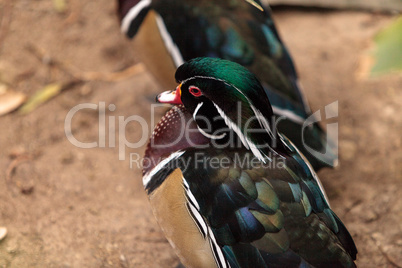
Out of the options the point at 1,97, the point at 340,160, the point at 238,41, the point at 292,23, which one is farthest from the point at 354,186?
the point at 1,97

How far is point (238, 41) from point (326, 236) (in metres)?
1.07

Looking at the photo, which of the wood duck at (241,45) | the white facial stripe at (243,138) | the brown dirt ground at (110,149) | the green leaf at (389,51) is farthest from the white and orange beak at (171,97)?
the green leaf at (389,51)

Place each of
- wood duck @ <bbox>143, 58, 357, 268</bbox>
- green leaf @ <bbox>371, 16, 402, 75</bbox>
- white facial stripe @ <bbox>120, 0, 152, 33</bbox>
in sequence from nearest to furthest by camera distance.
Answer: wood duck @ <bbox>143, 58, 357, 268</bbox> < green leaf @ <bbox>371, 16, 402, 75</bbox> < white facial stripe @ <bbox>120, 0, 152, 33</bbox>

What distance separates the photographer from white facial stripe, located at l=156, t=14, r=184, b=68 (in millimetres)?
2527

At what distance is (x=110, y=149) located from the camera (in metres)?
2.88

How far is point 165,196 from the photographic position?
193 cm

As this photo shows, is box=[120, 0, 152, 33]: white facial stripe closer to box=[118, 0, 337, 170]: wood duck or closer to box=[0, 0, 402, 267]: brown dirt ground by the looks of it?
box=[118, 0, 337, 170]: wood duck

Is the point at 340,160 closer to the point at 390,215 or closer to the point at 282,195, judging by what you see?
the point at 390,215

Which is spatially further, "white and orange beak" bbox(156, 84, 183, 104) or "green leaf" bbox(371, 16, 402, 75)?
"green leaf" bbox(371, 16, 402, 75)

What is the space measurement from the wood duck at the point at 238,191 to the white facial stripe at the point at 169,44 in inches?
22.3

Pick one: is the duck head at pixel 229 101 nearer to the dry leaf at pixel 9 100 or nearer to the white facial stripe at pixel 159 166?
the white facial stripe at pixel 159 166

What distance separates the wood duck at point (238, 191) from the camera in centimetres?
172

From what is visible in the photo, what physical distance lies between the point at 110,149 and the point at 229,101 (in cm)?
124

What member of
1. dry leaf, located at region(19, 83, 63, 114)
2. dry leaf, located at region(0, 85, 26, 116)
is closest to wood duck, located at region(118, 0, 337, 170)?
dry leaf, located at region(19, 83, 63, 114)
